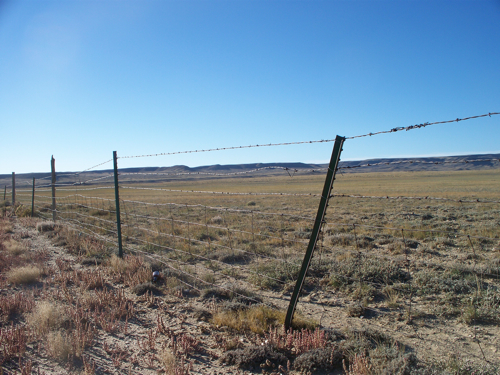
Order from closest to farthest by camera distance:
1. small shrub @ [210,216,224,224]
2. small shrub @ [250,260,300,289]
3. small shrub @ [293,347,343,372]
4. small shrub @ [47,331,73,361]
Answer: small shrub @ [293,347,343,372], small shrub @ [47,331,73,361], small shrub @ [250,260,300,289], small shrub @ [210,216,224,224]

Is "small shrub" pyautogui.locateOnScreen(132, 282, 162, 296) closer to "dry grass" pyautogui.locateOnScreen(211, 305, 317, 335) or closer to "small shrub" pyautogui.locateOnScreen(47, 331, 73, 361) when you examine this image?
"dry grass" pyautogui.locateOnScreen(211, 305, 317, 335)

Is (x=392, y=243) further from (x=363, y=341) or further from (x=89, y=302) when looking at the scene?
(x=89, y=302)

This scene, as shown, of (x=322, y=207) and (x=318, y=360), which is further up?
(x=322, y=207)

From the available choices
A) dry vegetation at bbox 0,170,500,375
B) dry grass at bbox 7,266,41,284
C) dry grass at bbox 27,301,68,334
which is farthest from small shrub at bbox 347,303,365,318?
dry grass at bbox 7,266,41,284

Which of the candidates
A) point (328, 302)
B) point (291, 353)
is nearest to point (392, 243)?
point (328, 302)

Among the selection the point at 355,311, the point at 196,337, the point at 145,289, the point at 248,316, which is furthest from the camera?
the point at 145,289

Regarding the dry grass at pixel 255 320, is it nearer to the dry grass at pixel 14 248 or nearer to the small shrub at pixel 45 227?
the dry grass at pixel 14 248

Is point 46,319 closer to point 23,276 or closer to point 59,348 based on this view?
point 59,348

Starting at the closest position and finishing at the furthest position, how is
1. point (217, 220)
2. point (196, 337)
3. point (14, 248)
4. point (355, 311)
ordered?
point (196, 337), point (355, 311), point (14, 248), point (217, 220)

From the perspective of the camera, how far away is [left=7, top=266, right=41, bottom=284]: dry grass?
6137 mm

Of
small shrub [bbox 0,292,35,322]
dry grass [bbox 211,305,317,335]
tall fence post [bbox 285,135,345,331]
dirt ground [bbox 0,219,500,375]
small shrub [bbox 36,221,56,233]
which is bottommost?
dirt ground [bbox 0,219,500,375]

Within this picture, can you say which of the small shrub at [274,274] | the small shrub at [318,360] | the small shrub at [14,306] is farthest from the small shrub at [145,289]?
the small shrub at [318,360]

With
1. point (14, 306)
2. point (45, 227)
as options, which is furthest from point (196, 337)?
point (45, 227)

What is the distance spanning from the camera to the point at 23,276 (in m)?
6.17
